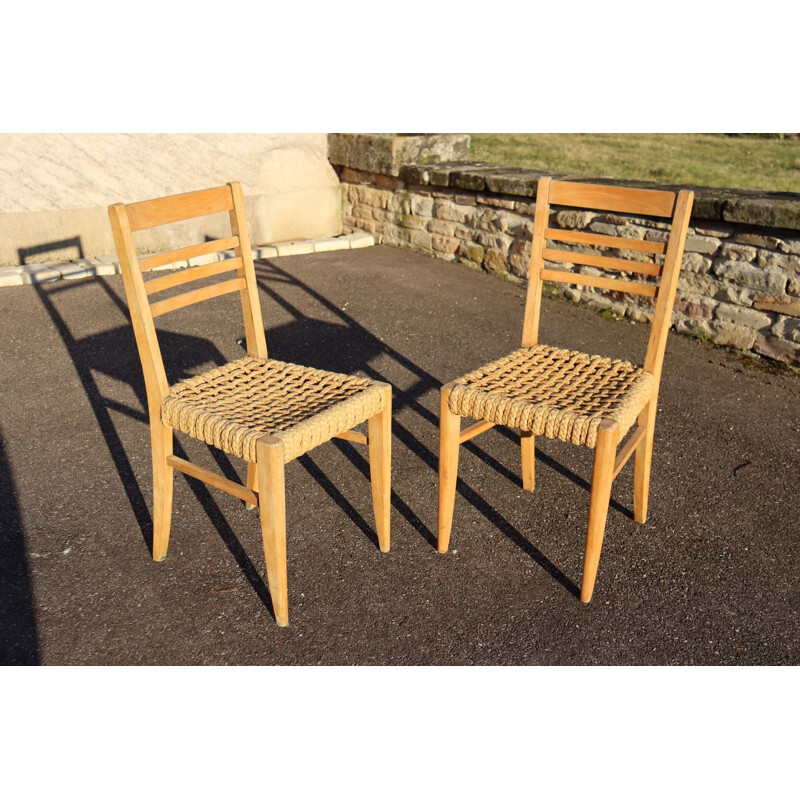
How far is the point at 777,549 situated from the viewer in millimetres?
2592

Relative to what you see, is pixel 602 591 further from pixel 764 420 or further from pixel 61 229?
pixel 61 229

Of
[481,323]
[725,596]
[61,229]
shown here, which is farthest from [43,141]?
[725,596]

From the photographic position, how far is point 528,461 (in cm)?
289

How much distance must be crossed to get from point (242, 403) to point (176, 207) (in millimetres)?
594

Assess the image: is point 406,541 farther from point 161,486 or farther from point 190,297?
point 190,297

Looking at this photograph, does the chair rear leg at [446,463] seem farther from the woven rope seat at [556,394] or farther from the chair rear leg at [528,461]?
the chair rear leg at [528,461]

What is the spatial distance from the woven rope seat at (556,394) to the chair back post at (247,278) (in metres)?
0.71

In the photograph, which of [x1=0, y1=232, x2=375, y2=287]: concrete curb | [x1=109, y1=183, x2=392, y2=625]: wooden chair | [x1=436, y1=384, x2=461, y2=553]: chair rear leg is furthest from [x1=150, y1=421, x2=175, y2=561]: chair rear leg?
[x1=0, y1=232, x2=375, y2=287]: concrete curb

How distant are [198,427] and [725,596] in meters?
1.65

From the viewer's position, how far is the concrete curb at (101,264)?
17.4ft

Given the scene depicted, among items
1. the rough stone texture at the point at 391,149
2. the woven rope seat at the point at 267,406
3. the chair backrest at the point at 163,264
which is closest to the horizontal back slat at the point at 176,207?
the chair backrest at the point at 163,264

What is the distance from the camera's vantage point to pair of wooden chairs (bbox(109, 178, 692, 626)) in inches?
83.3

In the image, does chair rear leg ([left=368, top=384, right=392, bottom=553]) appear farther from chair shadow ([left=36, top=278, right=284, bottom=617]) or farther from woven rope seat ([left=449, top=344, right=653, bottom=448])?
chair shadow ([left=36, top=278, right=284, bottom=617])

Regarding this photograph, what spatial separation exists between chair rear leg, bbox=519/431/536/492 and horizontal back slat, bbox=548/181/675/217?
2.70 ft
